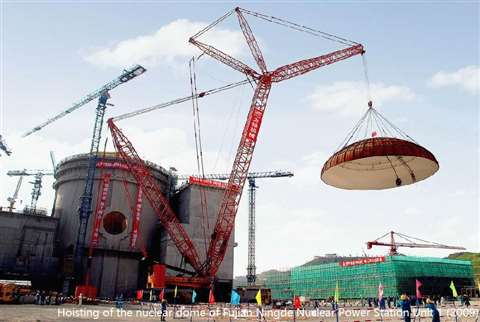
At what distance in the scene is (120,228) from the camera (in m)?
89.5

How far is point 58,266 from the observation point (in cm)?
8338

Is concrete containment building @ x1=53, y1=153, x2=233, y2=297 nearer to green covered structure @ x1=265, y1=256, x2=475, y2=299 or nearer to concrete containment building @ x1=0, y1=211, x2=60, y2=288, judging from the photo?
concrete containment building @ x1=0, y1=211, x2=60, y2=288

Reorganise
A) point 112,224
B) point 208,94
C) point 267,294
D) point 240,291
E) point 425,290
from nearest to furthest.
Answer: point 208,94
point 267,294
point 240,291
point 112,224
point 425,290

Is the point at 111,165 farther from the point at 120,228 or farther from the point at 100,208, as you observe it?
the point at 120,228

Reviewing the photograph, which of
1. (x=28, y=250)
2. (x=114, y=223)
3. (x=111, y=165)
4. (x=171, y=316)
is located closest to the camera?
(x=171, y=316)

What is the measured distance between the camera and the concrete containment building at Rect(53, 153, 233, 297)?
3332 inches

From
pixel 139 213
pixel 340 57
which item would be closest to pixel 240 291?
pixel 139 213

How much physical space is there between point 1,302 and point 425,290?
370 feet

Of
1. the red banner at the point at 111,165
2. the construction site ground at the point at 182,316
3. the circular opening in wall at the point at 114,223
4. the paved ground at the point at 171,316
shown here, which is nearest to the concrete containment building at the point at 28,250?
the circular opening in wall at the point at 114,223

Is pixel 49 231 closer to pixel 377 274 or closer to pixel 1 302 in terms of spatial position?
pixel 1 302

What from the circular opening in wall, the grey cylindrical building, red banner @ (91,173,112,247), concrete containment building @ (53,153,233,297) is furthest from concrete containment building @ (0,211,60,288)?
the circular opening in wall

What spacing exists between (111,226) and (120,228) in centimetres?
209

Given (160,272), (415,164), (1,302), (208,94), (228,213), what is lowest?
(1,302)

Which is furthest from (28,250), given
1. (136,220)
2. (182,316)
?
(182,316)
